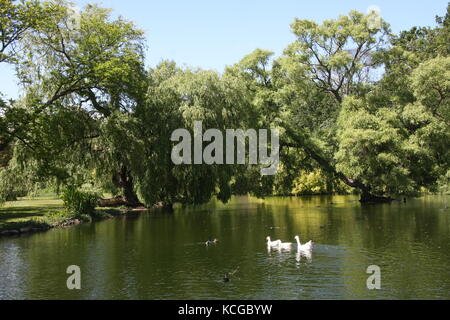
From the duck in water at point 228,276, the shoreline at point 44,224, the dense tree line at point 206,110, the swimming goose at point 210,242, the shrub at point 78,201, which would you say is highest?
the dense tree line at point 206,110

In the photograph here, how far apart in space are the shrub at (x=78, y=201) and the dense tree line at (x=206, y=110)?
39.4 inches

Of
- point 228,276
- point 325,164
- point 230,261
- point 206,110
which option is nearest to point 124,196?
point 206,110

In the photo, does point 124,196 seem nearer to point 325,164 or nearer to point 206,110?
point 206,110

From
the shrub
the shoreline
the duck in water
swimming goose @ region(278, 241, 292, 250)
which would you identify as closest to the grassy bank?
the shoreline

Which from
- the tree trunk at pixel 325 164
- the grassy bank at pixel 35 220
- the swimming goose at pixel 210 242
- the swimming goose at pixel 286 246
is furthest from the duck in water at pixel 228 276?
the tree trunk at pixel 325 164

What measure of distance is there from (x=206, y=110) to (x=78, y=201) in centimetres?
979

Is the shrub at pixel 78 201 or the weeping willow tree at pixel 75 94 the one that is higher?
the weeping willow tree at pixel 75 94

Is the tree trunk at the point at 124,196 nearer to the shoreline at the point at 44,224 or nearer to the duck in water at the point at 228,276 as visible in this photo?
the shoreline at the point at 44,224

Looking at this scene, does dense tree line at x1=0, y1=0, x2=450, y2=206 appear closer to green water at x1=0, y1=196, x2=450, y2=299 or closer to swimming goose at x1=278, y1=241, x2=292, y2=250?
green water at x1=0, y1=196, x2=450, y2=299

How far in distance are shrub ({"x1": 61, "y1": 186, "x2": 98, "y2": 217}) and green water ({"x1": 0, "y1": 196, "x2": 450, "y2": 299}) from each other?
336 cm

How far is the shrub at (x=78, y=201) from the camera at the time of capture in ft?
95.1

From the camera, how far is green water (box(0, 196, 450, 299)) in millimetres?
12179

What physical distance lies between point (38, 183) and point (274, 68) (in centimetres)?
2295
